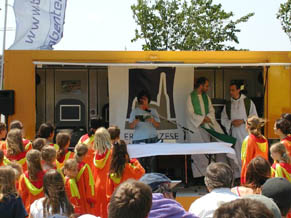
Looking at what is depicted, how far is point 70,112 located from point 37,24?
205cm

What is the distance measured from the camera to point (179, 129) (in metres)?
9.02

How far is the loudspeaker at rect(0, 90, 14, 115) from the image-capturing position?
749 cm

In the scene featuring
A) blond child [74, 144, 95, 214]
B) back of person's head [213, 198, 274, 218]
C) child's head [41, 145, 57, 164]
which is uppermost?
back of person's head [213, 198, 274, 218]

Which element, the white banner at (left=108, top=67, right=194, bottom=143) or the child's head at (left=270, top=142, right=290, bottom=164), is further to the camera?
the white banner at (left=108, top=67, right=194, bottom=143)

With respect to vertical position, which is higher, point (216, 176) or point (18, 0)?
point (18, 0)

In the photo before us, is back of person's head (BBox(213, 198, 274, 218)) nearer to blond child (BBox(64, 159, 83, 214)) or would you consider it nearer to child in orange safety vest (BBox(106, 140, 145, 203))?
blond child (BBox(64, 159, 83, 214))

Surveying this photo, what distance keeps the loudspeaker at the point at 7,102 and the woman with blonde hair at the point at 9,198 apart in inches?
159

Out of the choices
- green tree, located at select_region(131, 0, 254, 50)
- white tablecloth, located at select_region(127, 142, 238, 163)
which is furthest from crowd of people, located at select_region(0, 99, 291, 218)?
green tree, located at select_region(131, 0, 254, 50)

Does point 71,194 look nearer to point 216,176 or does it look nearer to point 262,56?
point 216,176

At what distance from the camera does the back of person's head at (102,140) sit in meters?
5.46

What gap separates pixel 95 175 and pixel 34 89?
2764 mm

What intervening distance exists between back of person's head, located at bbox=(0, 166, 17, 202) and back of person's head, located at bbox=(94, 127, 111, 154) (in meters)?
1.88

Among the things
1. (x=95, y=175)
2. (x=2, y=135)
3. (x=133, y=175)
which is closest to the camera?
(x=133, y=175)

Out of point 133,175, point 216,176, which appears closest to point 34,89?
point 133,175
